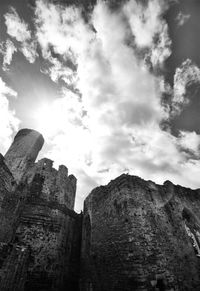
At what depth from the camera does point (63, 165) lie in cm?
1692

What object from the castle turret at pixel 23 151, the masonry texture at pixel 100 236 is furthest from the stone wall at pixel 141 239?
the castle turret at pixel 23 151

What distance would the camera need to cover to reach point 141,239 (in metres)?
7.48

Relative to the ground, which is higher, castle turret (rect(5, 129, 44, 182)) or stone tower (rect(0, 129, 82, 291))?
castle turret (rect(5, 129, 44, 182))

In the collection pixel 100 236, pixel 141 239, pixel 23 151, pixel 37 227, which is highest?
pixel 23 151

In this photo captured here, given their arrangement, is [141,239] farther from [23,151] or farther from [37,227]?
[23,151]

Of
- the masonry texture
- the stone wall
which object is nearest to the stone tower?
the masonry texture

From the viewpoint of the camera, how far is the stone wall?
6.98m

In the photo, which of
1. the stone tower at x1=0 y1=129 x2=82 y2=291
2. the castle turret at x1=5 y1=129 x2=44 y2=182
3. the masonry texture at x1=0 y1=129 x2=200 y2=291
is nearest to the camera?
the stone tower at x1=0 y1=129 x2=82 y2=291

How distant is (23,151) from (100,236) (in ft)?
38.4

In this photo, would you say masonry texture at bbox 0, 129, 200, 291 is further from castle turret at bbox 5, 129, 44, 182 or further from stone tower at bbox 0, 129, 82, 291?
castle turret at bbox 5, 129, 44, 182

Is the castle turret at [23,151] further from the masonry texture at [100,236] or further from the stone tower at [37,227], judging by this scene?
the masonry texture at [100,236]

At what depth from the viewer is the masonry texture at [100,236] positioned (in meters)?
6.91

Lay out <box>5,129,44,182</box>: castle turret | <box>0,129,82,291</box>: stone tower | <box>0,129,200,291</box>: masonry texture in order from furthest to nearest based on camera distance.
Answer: <box>5,129,44,182</box>: castle turret → <box>0,129,200,291</box>: masonry texture → <box>0,129,82,291</box>: stone tower

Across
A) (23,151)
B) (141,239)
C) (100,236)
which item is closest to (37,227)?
(100,236)
